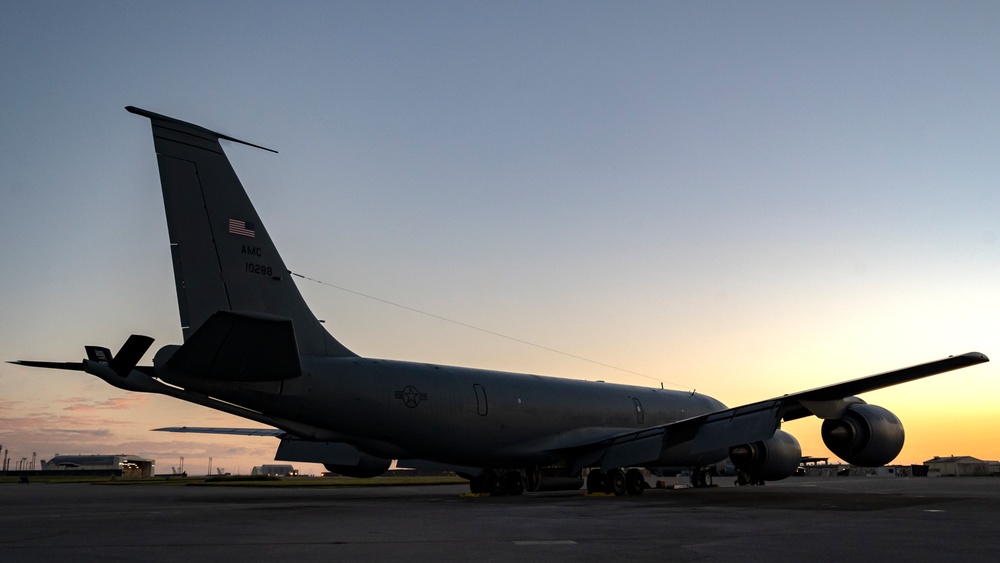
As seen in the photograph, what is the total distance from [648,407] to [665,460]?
2757 millimetres

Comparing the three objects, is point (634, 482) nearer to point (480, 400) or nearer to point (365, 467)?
point (480, 400)

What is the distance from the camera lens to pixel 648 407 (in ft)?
89.7

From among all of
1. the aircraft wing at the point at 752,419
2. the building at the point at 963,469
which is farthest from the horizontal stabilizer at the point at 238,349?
the building at the point at 963,469

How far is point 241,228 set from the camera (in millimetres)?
16078

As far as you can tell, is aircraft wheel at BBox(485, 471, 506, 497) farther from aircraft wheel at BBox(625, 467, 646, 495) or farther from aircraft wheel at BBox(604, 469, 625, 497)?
aircraft wheel at BBox(625, 467, 646, 495)

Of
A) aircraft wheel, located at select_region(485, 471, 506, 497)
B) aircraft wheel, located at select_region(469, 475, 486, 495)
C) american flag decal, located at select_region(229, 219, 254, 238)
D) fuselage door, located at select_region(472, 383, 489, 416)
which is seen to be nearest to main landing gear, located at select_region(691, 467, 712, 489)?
aircraft wheel, located at select_region(485, 471, 506, 497)

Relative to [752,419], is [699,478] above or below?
below

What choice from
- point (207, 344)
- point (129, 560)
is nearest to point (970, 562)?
point (129, 560)

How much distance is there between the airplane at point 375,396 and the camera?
589 inches

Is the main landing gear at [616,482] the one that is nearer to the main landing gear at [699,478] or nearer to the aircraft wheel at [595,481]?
the aircraft wheel at [595,481]

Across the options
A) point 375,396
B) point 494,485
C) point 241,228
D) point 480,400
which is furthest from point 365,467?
point 241,228

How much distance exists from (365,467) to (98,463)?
112 m

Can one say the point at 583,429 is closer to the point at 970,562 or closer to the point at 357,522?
the point at 357,522

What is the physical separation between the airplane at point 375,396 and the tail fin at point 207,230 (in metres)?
0.03
